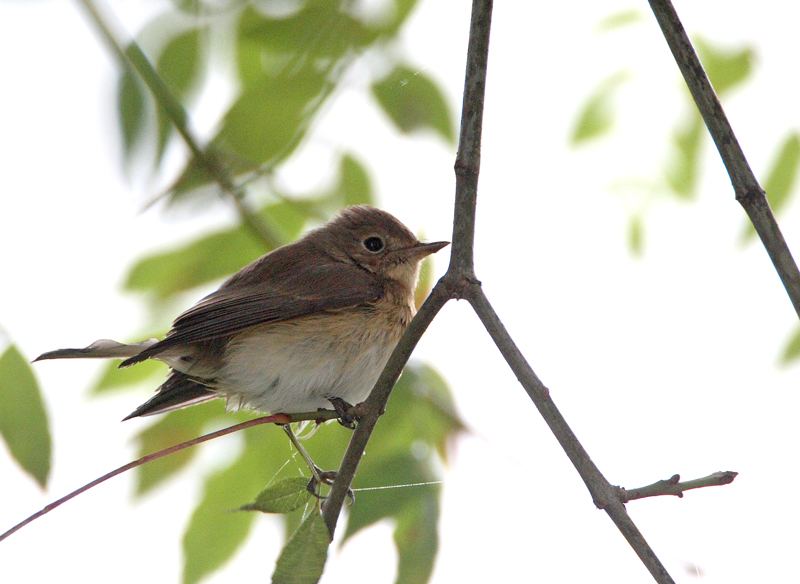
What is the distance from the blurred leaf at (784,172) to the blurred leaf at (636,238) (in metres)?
0.46

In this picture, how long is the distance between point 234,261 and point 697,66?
1.79m

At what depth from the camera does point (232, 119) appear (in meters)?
2.48

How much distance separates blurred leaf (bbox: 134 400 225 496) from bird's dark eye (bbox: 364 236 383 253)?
1.27 metres

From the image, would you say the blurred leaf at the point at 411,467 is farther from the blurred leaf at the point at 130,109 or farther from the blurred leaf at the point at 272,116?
the blurred leaf at the point at 130,109

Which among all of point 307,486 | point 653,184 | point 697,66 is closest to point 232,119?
point 307,486

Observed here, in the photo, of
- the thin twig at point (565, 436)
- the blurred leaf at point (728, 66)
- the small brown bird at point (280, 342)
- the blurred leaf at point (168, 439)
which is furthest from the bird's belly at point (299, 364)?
the blurred leaf at point (728, 66)

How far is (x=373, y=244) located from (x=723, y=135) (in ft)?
7.84

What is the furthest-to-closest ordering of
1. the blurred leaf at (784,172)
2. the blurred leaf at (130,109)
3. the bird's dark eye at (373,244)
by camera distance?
the bird's dark eye at (373,244)
the blurred leaf at (784,172)
the blurred leaf at (130,109)

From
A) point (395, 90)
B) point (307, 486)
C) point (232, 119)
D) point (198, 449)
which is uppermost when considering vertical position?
point (395, 90)

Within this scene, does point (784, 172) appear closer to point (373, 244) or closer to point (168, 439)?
point (373, 244)

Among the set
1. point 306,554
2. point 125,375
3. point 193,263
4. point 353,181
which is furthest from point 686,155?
point 125,375

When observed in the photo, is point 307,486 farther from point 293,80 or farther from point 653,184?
point 653,184

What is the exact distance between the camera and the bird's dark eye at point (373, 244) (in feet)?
13.2

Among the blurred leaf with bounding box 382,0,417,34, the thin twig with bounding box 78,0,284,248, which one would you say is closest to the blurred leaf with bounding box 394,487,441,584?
the thin twig with bounding box 78,0,284,248
